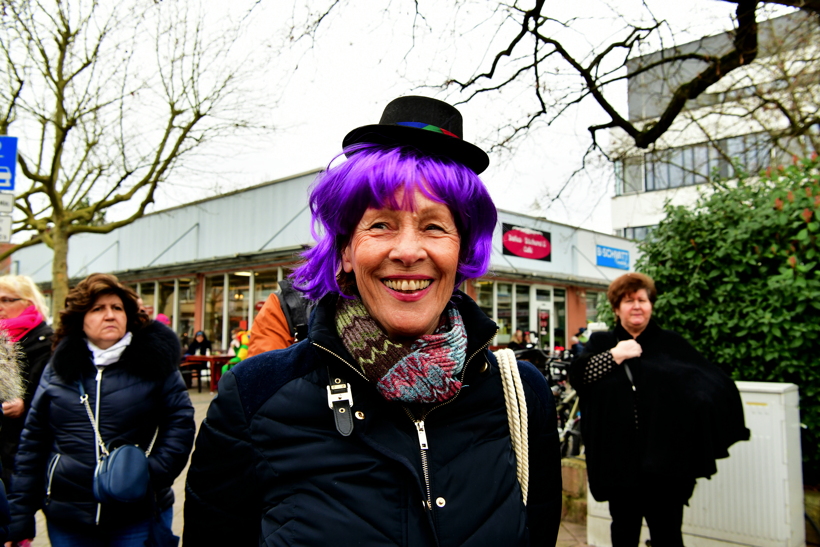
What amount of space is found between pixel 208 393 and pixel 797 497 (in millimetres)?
12308

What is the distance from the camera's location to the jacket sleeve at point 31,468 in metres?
2.69

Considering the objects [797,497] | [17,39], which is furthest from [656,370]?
[17,39]

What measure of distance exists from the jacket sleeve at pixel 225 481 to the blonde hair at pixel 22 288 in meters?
2.83

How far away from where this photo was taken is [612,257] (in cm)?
2262

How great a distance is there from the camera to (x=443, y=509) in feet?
4.11

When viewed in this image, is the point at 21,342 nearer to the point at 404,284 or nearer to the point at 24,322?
the point at 24,322

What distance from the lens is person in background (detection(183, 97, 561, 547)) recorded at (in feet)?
4.13

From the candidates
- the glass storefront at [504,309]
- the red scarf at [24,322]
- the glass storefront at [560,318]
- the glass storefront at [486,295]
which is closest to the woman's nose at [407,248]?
the red scarf at [24,322]

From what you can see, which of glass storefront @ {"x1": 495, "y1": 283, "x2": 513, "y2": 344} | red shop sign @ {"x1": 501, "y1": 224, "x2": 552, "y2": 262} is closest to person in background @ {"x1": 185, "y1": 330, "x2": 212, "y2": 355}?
glass storefront @ {"x1": 495, "y1": 283, "x2": 513, "y2": 344}

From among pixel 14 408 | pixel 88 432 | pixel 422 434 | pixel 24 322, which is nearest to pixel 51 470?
pixel 88 432

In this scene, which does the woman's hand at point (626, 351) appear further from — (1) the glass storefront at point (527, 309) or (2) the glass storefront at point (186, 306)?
(2) the glass storefront at point (186, 306)

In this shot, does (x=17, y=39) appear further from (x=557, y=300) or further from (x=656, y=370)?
(x=557, y=300)

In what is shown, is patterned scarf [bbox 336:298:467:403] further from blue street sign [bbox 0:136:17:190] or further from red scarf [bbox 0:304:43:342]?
blue street sign [bbox 0:136:17:190]

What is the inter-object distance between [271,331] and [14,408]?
180cm
